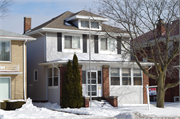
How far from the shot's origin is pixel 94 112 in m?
17.1

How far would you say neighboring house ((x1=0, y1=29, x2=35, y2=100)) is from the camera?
829 inches

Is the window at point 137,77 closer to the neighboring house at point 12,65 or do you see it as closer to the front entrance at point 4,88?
the neighboring house at point 12,65

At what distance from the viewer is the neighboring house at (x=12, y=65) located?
829 inches

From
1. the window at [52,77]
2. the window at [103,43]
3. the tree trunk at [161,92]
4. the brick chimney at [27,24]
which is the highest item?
the brick chimney at [27,24]

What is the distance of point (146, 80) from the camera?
24703 millimetres

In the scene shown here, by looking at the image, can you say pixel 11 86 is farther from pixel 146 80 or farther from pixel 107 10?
pixel 146 80

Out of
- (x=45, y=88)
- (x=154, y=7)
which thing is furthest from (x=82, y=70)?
(x=154, y=7)

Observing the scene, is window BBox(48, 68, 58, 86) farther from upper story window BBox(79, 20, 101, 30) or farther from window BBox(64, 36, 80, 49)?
upper story window BBox(79, 20, 101, 30)

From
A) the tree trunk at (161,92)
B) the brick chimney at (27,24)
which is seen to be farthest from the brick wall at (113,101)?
the brick chimney at (27,24)

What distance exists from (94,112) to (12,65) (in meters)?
7.99

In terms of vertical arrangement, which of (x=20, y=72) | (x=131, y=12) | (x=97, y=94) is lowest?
(x=97, y=94)

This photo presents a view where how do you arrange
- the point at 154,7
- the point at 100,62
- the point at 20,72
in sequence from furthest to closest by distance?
1. the point at 100,62
2. the point at 20,72
3. the point at 154,7

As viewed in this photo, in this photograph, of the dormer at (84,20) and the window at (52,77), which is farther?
the dormer at (84,20)

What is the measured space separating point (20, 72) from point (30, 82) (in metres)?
5.60
